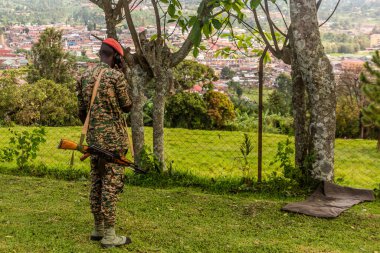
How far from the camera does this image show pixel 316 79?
21.3ft

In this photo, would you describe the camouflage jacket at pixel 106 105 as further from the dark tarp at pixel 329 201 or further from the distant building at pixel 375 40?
the distant building at pixel 375 40

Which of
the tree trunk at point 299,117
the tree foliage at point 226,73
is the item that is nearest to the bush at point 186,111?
the tree foliage at point 226,73

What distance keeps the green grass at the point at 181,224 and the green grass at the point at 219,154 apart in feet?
8.86

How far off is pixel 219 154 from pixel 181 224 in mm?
7134

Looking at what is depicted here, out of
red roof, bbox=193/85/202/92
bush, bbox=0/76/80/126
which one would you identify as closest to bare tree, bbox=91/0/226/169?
bush, bbox=0/76/80/126

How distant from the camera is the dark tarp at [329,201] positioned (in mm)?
5897

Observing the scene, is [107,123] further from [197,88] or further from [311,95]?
[197,88]

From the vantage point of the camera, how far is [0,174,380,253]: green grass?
4840mm

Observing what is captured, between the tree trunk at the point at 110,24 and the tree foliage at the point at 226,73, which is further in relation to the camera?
the tree foliage at the point at 226,73

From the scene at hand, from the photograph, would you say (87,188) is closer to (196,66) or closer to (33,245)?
(33,245)

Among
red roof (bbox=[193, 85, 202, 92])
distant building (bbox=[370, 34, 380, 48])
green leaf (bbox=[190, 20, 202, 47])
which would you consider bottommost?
red roof (bbox=[193, 85, 202, 92])

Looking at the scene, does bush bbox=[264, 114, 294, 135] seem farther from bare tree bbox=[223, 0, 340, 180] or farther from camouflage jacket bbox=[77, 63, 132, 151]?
camouflage jacket bbox=[77, 63, 132, 151]

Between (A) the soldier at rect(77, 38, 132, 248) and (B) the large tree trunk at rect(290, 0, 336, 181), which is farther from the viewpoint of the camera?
(B) the large tree trunk at rect(290, 0, 336, 181)

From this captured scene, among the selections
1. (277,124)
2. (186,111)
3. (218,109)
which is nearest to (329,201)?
(186,111)
